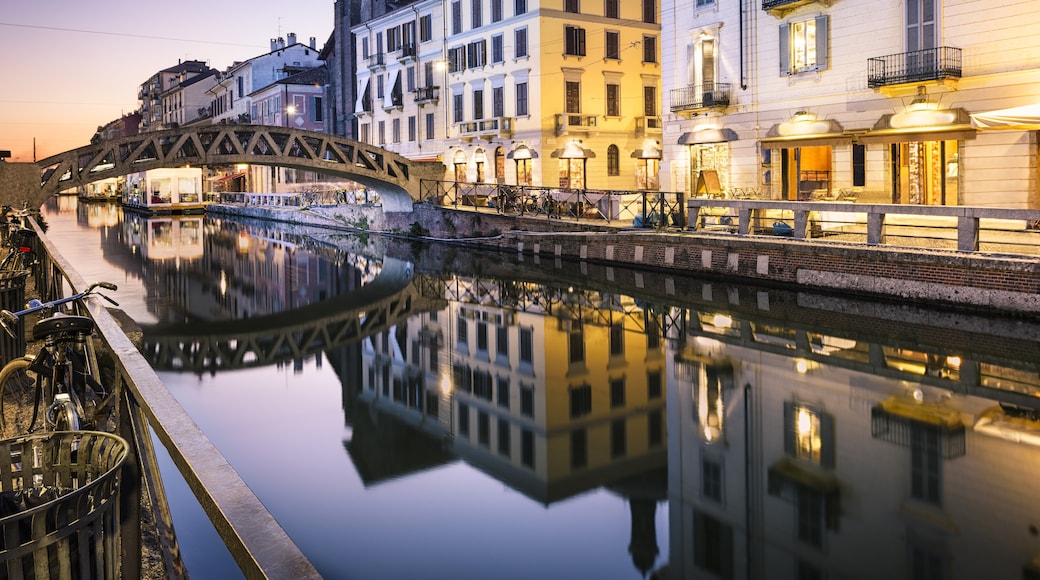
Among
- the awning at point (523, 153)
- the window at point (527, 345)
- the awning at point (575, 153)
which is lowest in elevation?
the window at point (527, 345)

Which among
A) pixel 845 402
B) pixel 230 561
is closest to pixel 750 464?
pixel 845 402

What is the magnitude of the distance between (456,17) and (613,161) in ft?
36.9

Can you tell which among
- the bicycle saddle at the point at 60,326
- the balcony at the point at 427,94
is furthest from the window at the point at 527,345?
the balcony at the point at 427,94

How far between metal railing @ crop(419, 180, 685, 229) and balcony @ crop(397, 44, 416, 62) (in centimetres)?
1412

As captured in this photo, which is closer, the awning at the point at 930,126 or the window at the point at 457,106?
the awning at the point at 930,126

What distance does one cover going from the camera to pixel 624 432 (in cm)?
1015

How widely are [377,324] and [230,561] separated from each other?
39.9ft

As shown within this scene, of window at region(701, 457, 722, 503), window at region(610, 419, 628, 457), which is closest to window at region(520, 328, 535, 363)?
window at region(610, 419, 628, 457)

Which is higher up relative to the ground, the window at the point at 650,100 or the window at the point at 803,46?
the window at the point at 650,100

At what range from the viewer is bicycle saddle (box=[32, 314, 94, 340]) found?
5973 millimetres

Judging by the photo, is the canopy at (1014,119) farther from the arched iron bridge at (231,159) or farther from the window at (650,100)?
the window at (650,100)

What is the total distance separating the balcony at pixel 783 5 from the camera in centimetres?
2492

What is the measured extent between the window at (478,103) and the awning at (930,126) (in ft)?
78.8

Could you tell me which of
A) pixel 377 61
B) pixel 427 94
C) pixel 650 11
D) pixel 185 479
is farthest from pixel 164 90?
pixel 185 479
